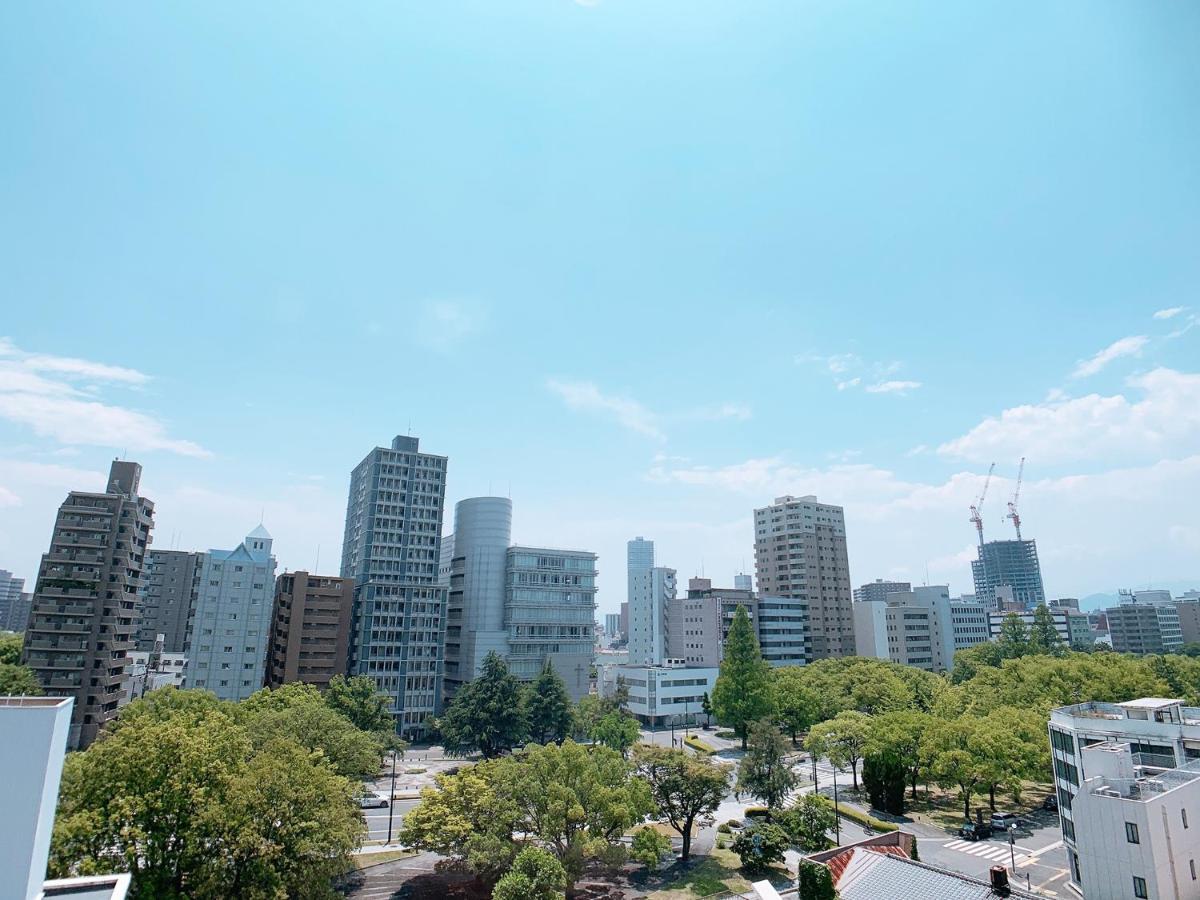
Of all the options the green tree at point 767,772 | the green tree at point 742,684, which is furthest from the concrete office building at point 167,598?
the green tree at point 767,772

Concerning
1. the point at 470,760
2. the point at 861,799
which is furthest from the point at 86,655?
the point at 861,799

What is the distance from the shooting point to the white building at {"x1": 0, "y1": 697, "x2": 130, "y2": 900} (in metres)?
17.5

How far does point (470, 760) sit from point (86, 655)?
41.5 meters

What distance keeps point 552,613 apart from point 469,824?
197ft

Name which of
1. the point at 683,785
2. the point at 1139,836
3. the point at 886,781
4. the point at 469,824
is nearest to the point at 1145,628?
the point at 886,781

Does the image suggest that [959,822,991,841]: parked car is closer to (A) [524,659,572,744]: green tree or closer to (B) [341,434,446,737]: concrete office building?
(A) [524,659,572,744]: green tree

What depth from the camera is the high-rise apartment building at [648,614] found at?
155m

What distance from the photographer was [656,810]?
40.9 m

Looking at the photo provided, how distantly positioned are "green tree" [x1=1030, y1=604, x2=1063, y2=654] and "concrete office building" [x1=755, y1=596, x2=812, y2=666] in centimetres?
3595

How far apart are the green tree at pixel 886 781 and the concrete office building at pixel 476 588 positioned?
165 ft

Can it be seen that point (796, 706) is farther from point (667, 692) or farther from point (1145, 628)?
point (1145, 628)

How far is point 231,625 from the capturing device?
84.4 m

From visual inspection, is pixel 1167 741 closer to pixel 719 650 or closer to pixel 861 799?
pixel 861 799

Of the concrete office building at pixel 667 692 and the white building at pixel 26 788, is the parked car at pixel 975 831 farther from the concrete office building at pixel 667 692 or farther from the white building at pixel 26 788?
the white building at pixel 26 788
